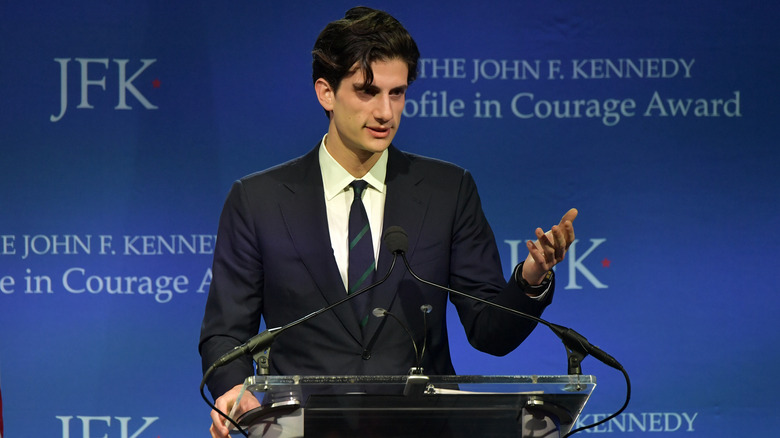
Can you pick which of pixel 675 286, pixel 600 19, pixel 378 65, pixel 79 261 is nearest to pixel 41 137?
pixel 79 261

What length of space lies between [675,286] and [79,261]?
2.17 metres

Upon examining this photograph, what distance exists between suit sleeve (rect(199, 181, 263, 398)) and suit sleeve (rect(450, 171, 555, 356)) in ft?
1.73

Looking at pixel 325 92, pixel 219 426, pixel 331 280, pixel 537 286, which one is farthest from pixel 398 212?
pixel 219 426

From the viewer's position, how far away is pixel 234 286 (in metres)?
2.68

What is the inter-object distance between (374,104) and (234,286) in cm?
59

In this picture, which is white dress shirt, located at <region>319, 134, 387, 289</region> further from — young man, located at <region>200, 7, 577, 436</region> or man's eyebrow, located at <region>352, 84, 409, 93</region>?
man's eyebrow, located at <region>352, 84, 409, 93</region>

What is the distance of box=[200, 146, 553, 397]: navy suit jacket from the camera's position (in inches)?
104

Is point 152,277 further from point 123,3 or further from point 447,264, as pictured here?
point 447,264

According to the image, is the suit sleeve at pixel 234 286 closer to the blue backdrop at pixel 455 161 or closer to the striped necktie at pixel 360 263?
the striped necktie at pixel 360 263

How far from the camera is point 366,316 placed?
265cm

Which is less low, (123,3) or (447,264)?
(123,3)

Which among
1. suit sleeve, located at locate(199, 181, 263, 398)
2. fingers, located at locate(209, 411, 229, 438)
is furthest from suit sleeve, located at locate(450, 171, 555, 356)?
fingers, located at locate(209, 411, 229, 438)

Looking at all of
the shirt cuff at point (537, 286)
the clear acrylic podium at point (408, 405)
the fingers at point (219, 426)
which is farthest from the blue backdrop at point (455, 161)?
the clear acrylic podium at point (408, 405)

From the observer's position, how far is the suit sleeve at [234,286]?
8.56ft
